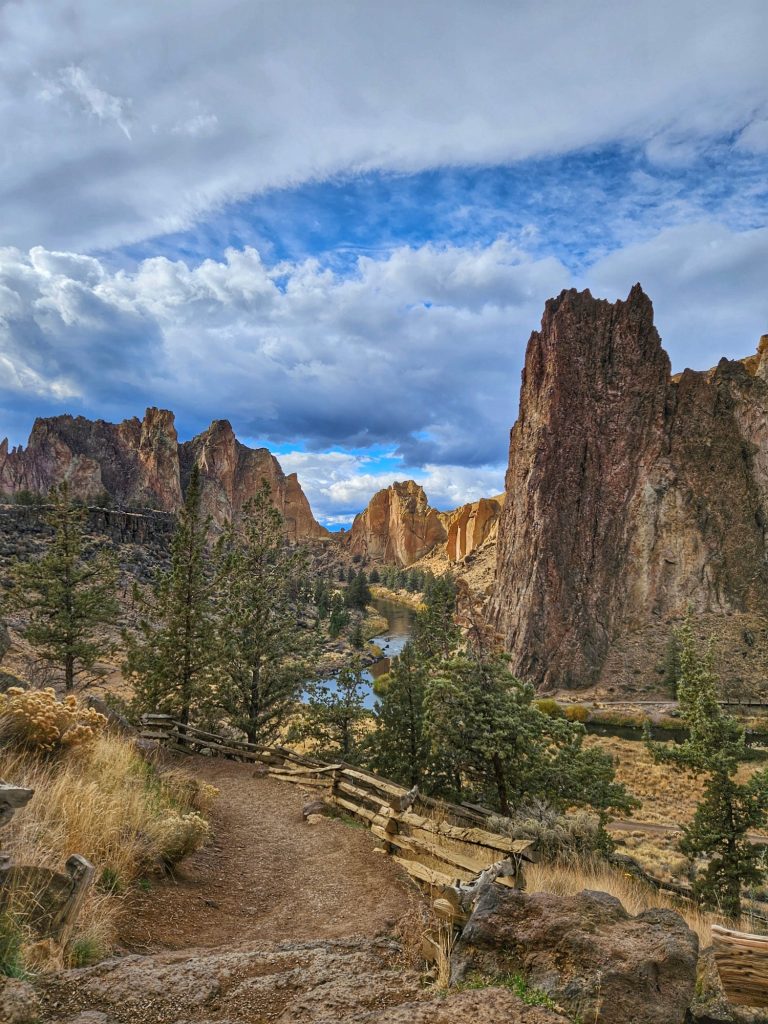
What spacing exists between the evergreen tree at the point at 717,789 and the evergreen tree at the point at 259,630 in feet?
34.2

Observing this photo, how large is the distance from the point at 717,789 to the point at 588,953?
435 inches

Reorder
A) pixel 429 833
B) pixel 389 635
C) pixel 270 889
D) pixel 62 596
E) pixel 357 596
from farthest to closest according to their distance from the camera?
pixel 357 596, pixel 389 635, pixel 62 596, pixel 429 833, pixel 270 889

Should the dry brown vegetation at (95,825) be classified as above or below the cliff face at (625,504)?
below

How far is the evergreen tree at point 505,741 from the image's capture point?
458 inches

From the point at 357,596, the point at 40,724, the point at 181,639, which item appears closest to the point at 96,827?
the point at 40,724

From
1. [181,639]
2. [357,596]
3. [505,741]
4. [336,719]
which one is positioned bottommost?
[336,719]

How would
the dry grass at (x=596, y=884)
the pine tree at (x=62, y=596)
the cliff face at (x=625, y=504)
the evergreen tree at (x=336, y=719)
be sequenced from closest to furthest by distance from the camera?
the dry grass at (x=596, y=884) → the evergreen tree at (x=336, y=719) → the pine tree at (x=62, y=596) → the cliff face at (x=625, y=504)

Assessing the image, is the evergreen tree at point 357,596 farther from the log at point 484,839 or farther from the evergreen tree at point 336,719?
the log at point 484,839

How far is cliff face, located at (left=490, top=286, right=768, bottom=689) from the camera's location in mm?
66500

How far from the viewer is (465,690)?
468 inches

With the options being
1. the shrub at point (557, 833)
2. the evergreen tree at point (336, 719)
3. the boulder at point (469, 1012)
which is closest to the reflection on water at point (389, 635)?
the evergreen tree at point (336, 719)

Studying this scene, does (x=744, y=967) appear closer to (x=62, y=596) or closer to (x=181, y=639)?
(x=181, y=639)

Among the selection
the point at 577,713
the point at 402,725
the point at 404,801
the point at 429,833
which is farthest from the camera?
the point at 577,713

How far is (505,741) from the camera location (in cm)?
1166
